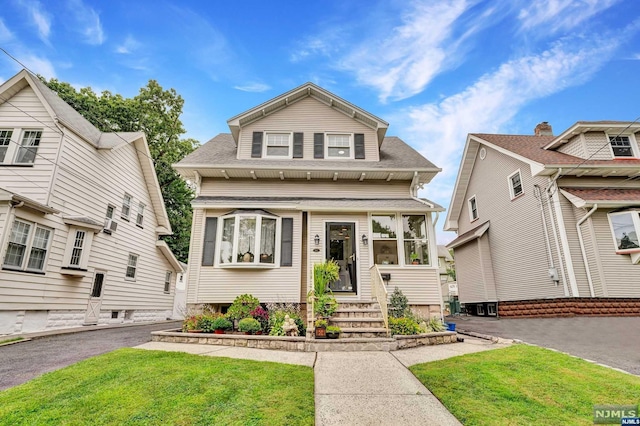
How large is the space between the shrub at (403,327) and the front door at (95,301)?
11060 millimetres

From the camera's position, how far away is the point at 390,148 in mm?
12031

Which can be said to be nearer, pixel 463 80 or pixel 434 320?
pixel 434 320

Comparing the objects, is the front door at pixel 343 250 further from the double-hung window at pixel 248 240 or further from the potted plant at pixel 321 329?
the potted plant at pixel 321 329

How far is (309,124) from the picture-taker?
11156 mm

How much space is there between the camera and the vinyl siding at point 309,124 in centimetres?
1088

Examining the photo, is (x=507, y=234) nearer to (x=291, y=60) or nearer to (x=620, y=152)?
(x=620, y=152)

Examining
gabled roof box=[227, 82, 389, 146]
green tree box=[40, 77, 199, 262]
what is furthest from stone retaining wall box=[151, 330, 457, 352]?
green tree box=[40, 77, 199, 262]

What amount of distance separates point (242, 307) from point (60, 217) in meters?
7.25

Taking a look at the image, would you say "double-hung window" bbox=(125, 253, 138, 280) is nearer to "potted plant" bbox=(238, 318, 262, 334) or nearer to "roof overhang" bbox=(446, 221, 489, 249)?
"potted plant" bbox=(238, 318, 262, 334)

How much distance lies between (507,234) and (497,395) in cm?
1076

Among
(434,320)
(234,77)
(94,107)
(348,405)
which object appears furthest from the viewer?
(94,107)

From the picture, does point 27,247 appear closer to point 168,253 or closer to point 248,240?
point 248,240

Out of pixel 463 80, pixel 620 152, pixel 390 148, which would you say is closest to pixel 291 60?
pixel 390 148

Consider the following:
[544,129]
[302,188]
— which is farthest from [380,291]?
[544,129]
